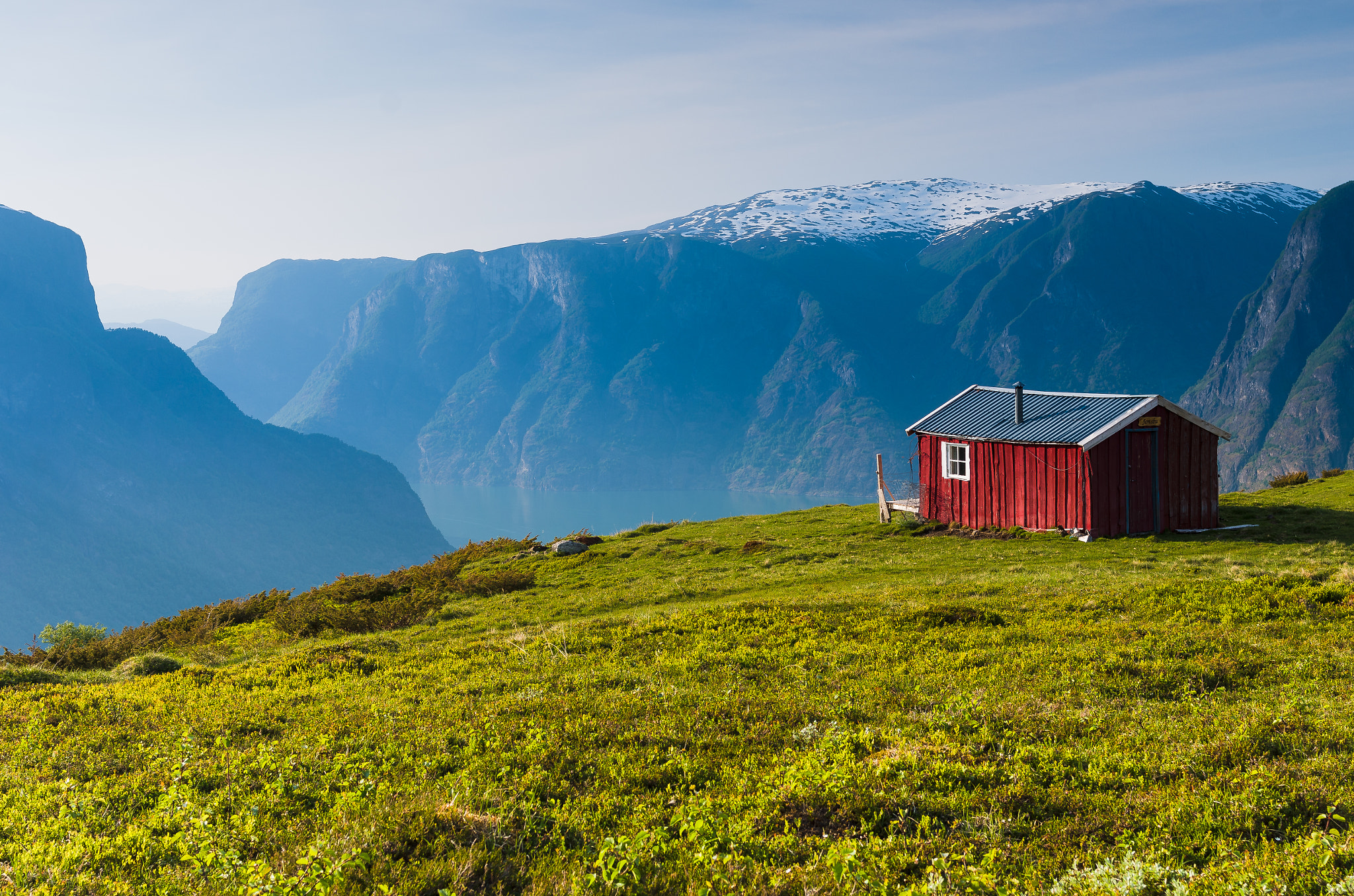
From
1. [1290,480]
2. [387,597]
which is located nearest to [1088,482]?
[1290,480]

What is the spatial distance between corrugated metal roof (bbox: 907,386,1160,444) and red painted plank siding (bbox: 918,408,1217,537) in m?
0.51

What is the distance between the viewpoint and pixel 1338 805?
A: 6.94 m

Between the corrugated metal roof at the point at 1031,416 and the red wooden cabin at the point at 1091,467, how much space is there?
2.3 inches

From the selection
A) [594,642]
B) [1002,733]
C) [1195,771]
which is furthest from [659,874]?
[594,642]

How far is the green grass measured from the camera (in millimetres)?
6270

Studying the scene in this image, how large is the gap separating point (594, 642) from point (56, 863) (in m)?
9.15

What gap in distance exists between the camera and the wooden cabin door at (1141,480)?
30.1 m

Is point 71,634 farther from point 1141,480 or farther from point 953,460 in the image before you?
point 1141,480

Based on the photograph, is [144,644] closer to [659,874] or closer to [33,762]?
[33,762]

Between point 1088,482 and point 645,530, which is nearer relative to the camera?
point 1088,482

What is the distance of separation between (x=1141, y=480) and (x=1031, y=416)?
16.1 ft

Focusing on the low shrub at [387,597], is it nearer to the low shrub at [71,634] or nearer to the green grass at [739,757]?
the low shrub at [71,634]

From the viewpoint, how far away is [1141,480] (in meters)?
30.3

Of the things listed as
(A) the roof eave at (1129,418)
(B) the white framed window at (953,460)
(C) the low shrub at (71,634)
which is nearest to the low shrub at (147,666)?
(C) the low shrub at (71,634)
